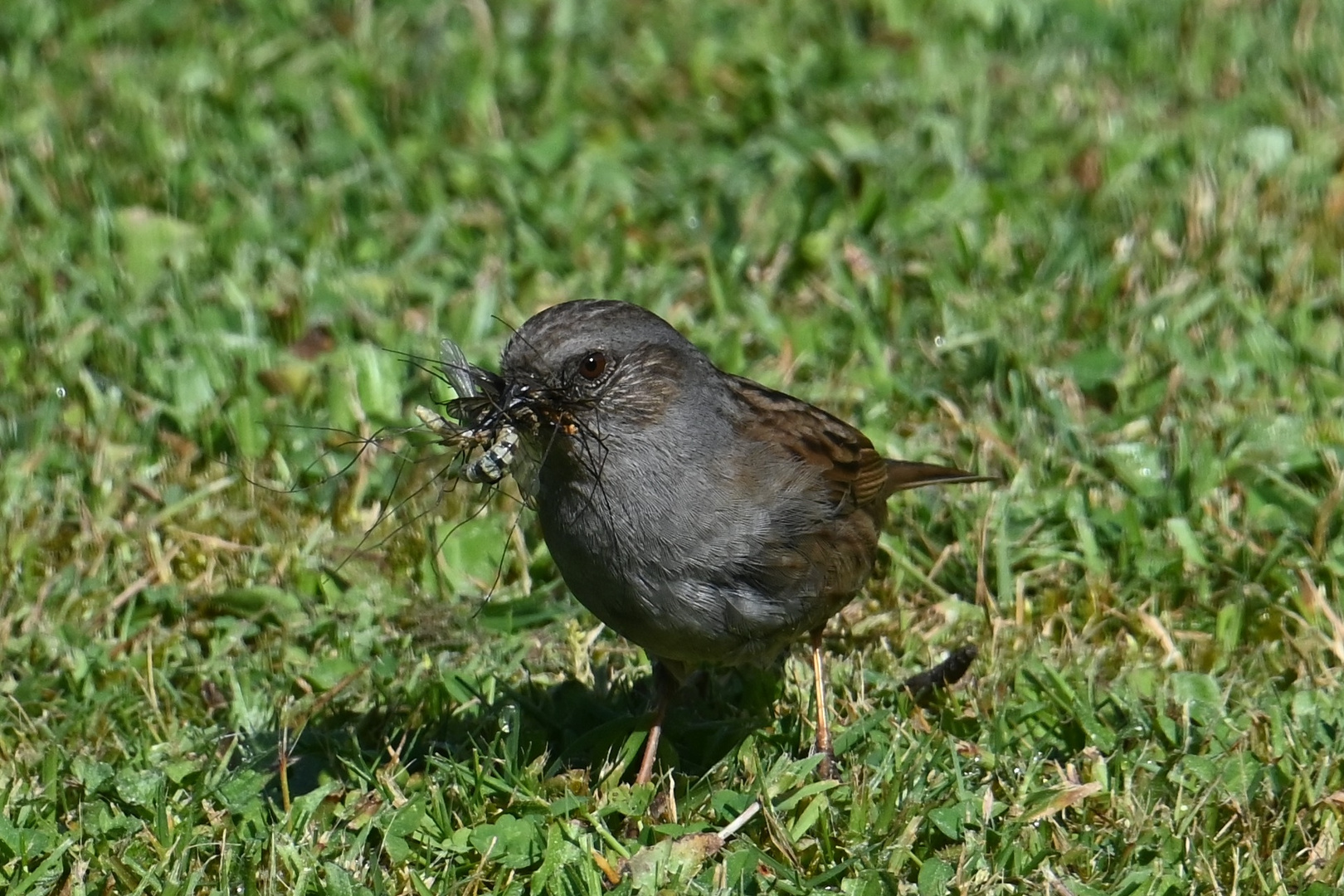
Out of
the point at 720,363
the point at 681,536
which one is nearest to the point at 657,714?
the point at 681,536

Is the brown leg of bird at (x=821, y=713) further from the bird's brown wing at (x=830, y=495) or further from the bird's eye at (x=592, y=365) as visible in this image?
the bird's eye at (x=592, y=365)

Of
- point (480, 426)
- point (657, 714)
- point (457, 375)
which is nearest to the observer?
point (480, 426)

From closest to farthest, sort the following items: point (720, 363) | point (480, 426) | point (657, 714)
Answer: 1. point (480, 426)
2. point (657, 714)
3. point (720, 363)

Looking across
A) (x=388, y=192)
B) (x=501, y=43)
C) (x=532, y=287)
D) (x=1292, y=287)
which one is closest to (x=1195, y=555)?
(x=1292, y=287)

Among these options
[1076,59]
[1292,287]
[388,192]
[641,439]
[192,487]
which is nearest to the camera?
[641,439]

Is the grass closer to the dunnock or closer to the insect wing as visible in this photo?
the dunnock

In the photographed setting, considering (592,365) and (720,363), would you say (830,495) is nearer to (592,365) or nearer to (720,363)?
(592,365)

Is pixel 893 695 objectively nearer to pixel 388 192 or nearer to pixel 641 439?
pixel 641 439

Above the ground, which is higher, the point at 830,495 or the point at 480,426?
the point at 480,426
